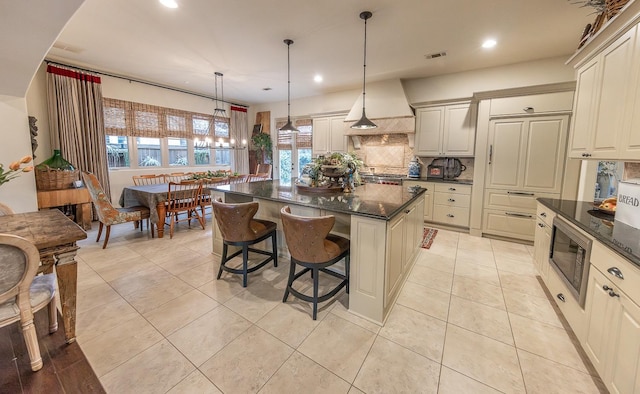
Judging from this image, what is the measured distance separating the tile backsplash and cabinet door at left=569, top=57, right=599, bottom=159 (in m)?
2.62

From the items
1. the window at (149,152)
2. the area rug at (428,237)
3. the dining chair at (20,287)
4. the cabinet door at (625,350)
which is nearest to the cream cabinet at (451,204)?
the area rug at (428,237)

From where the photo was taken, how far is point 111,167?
512 cm

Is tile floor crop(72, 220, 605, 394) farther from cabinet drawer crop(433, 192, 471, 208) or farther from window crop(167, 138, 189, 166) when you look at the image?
window crop(167, 138, 189, 166)

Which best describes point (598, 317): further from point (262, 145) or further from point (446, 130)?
point (262, 145)

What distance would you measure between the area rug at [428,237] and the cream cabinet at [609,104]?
1.97 metres

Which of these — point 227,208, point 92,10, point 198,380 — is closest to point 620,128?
point 227,208

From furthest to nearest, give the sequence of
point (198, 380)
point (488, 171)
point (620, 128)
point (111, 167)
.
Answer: point (111, 167)
point (488, 171)
point (620, 128)
point (198, 380)

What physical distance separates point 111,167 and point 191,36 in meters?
3.49

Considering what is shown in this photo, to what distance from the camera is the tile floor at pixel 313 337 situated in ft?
4.98

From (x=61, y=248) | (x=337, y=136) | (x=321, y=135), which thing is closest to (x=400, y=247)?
(x=61, y=248)

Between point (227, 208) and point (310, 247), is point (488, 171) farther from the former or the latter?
point (227, 208)

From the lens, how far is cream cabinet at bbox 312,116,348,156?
580cm

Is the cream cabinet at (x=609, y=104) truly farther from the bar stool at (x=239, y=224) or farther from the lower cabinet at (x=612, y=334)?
the bar stool at (x=239, y=224)

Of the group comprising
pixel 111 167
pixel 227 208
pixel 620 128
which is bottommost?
pixel 227 208
